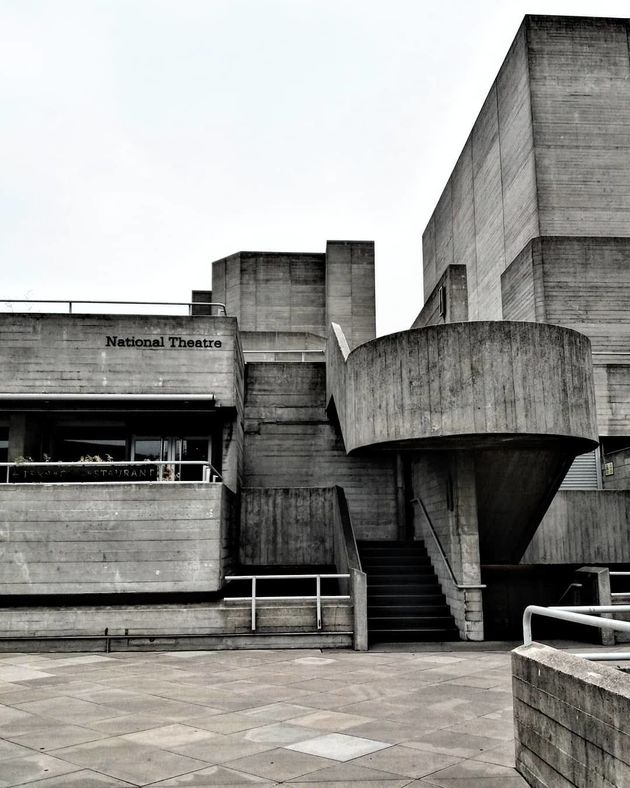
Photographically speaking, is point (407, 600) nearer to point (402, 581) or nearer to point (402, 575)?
point (402, 581)

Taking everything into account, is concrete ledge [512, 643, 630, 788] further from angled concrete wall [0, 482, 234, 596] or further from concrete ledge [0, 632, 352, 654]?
angled concrete wall [0, 482, 234, 596]

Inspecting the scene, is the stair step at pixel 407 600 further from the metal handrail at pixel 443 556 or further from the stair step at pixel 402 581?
the metal handrail at pixel 443 556

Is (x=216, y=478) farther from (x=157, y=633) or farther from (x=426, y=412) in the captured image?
(x=426, y=412)

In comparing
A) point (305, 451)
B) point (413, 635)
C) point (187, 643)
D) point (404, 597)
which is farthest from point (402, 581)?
point (305, 451)

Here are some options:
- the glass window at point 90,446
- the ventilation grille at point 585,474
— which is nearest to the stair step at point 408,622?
the glass window at point 90,446

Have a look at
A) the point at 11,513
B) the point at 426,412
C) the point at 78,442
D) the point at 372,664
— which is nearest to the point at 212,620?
the point at 372,664

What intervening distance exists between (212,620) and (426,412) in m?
5.97

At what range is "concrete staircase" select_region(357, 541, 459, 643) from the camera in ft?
50.0

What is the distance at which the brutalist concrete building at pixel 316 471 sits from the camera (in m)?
14.2

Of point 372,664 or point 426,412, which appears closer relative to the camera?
point 372,664

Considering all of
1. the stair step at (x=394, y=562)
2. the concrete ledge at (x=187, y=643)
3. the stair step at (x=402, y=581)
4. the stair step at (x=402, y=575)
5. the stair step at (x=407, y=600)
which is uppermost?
the stair step at (x=394, y=562)

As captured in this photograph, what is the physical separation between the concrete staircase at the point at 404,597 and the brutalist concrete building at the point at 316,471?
5 centimetres

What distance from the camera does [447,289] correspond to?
22234 mm

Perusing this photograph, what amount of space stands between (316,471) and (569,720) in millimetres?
17351
